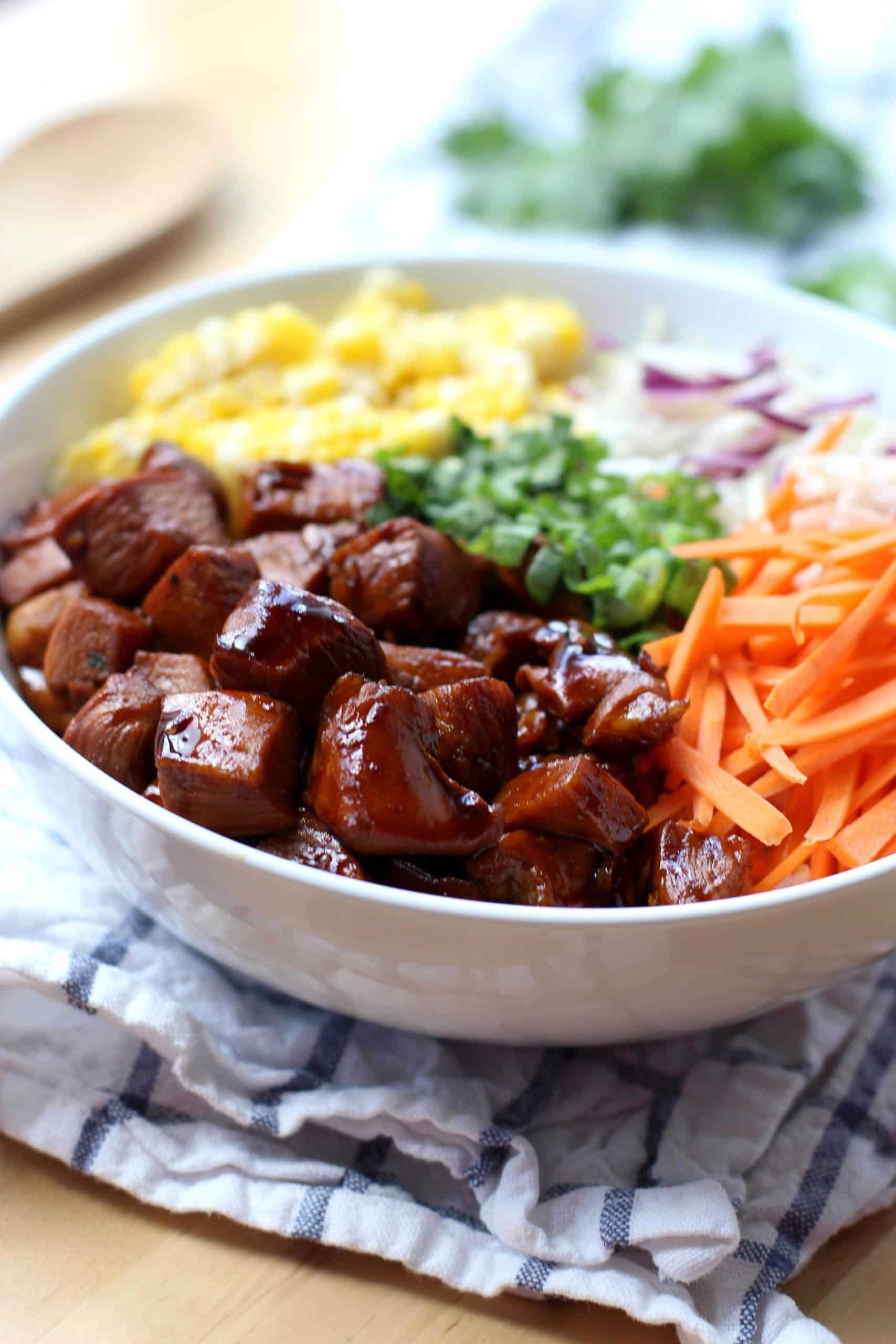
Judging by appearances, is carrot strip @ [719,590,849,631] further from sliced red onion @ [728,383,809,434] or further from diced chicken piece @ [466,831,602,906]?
sliced red onion @ [728,383,809,434]

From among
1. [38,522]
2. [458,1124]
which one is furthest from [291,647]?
[38,522]

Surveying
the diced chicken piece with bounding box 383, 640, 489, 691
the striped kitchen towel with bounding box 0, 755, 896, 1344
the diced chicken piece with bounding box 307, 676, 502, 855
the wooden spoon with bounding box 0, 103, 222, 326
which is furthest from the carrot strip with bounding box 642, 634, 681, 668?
the wooden spoon with bounding box 0, 103, 222, 326

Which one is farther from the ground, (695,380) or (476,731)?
(476,731)

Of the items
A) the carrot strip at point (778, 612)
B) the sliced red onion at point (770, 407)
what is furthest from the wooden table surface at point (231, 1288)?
the sliced red onion at point (770, 407)

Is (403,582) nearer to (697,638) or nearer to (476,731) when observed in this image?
(476,731)

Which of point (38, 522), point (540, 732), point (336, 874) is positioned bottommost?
point (540, 732)

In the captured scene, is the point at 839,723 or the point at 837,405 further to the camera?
the point at 837,405
